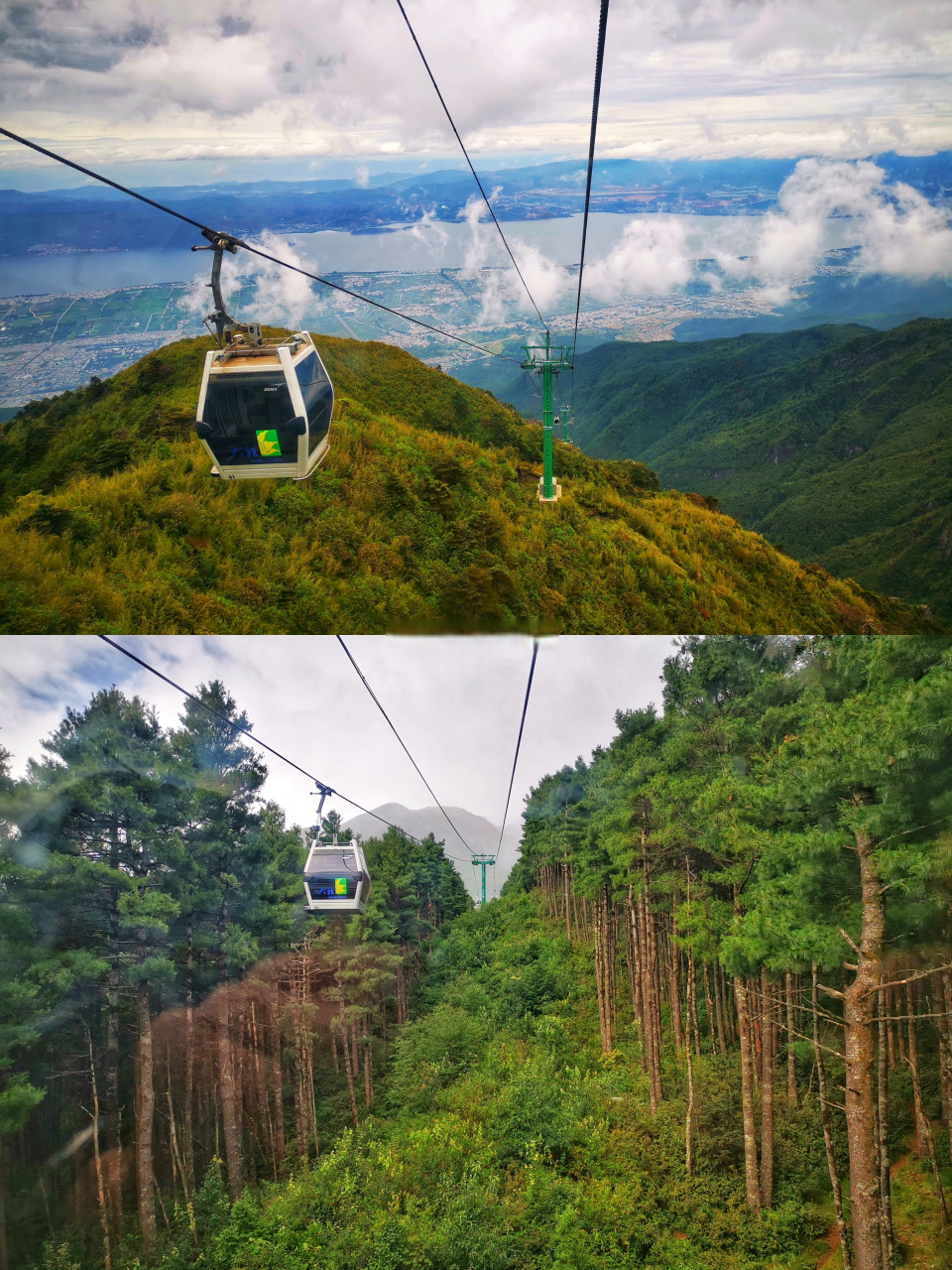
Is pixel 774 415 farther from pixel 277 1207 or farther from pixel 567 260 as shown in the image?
pixel 277 1207

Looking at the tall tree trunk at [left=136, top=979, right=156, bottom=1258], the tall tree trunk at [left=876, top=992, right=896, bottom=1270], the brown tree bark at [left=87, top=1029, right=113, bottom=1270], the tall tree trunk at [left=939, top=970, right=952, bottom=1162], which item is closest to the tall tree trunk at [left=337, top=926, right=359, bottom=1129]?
the tall tree trunk at [left=136, top=979, right=156, bottom=1258]

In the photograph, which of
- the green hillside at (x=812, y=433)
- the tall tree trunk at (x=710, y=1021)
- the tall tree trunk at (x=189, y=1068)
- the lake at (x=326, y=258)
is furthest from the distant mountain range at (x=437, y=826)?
the green hillside at (x=812, y=433)

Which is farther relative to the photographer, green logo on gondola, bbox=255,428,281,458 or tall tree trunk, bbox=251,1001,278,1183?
tall tree trunk, bbox=251,1001,278,1183

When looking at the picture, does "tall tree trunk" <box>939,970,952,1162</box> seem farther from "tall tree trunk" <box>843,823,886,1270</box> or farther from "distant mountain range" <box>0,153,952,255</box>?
"distant mountain range" <box>0,153,952,255</box>

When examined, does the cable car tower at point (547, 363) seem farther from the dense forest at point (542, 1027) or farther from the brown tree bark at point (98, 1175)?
the brown tree bark at point (98, 1175)

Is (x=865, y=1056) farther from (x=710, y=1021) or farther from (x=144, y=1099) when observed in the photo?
(x=144, y=1099)

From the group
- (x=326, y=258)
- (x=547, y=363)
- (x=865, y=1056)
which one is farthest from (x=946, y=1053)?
(x=326, y=258)

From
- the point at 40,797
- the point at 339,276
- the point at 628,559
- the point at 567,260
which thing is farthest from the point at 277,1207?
the point at 567,260
